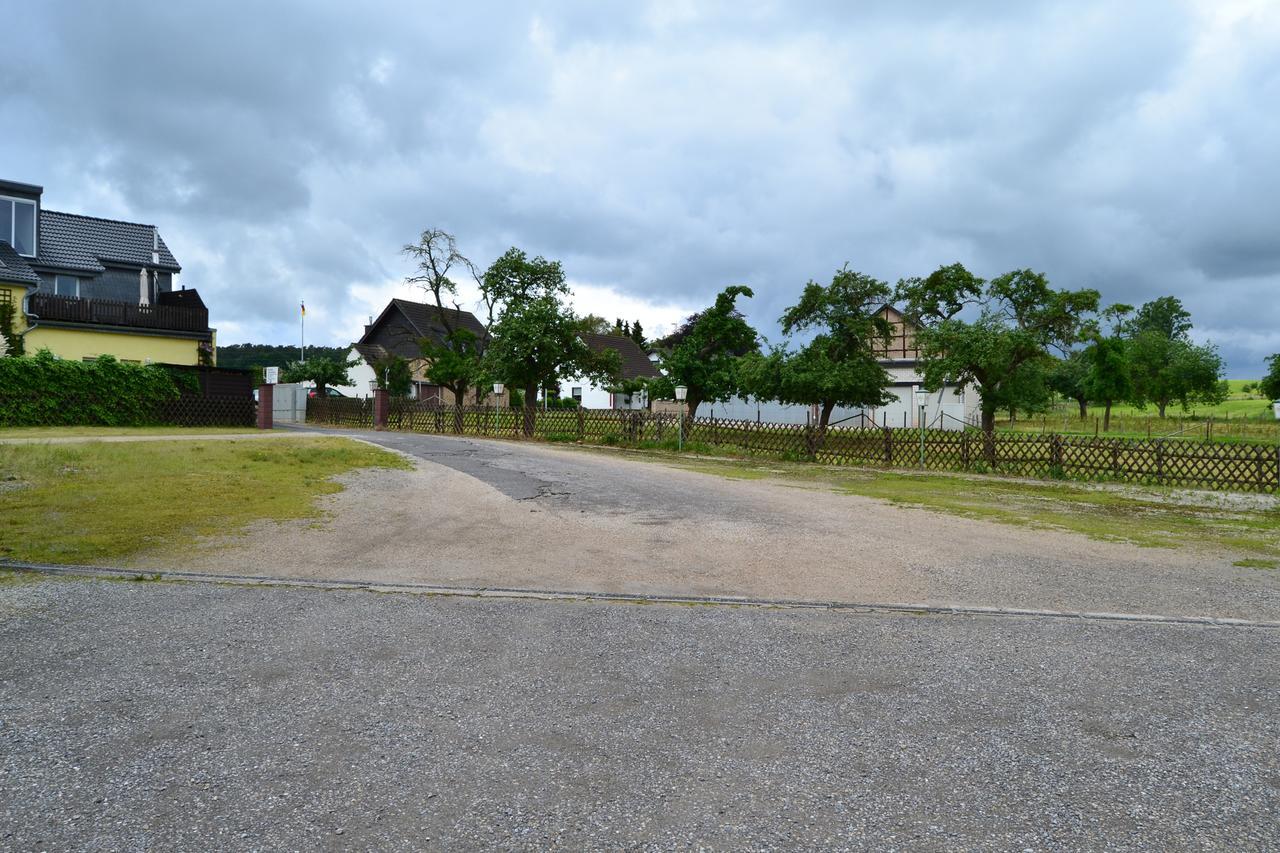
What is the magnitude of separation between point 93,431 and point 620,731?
24.2m

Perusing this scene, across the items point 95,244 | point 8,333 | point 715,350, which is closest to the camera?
point 8,333

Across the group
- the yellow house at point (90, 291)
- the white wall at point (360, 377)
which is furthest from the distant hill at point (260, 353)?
the yellow house at point (90, 291)

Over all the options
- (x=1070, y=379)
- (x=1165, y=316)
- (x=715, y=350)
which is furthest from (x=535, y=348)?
(x=1165, y=316)

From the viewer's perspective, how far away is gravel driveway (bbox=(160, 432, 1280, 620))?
6.88 m

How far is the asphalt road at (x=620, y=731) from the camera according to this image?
2.96 m

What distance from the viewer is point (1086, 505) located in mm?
14281

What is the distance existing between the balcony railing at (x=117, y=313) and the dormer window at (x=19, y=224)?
2.65 meters

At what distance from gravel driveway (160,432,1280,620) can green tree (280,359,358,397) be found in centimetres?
4146

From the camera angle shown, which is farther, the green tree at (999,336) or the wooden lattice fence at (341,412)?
the wooden lattice fence at (341,412)

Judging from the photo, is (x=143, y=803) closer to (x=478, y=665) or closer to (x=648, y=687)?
(x=478, y=665)

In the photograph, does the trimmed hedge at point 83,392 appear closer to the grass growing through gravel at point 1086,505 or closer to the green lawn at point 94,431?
the green lawn at point 94,431

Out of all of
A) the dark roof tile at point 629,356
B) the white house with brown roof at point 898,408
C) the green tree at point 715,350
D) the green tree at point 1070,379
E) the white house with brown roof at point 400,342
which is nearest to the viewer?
the green tree at point 715,350

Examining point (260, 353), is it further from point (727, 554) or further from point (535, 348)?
point (727, 554)

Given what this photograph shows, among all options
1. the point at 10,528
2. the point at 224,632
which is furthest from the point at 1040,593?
the point at 10,528
